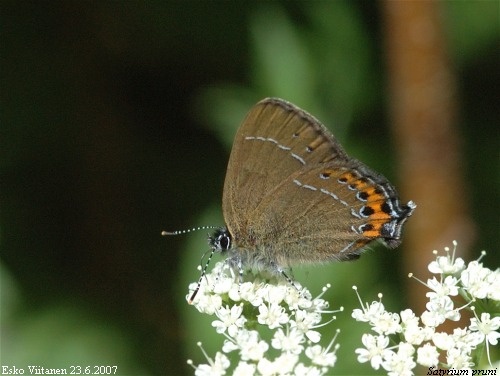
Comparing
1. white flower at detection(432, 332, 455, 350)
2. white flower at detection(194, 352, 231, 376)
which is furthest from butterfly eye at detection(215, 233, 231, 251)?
white flower at detection(432, 332, 455, 350)

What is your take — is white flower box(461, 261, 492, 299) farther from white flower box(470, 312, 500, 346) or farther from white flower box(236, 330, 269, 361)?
white flower box(236, 330, 269, 361)

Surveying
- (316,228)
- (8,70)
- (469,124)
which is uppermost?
(8,70)

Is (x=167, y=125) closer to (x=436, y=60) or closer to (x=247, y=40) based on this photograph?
(x=247, y=40)

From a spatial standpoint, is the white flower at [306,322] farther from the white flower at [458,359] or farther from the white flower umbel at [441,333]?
the white flower at [458,359]

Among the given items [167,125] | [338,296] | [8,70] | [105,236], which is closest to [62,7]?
[8,70]

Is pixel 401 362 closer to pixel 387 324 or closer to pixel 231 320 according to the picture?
pixel 387 324

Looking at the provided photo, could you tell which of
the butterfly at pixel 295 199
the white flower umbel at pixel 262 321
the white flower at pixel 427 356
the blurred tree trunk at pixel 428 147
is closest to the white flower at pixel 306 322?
the white flower umbel at pixel 262 321
